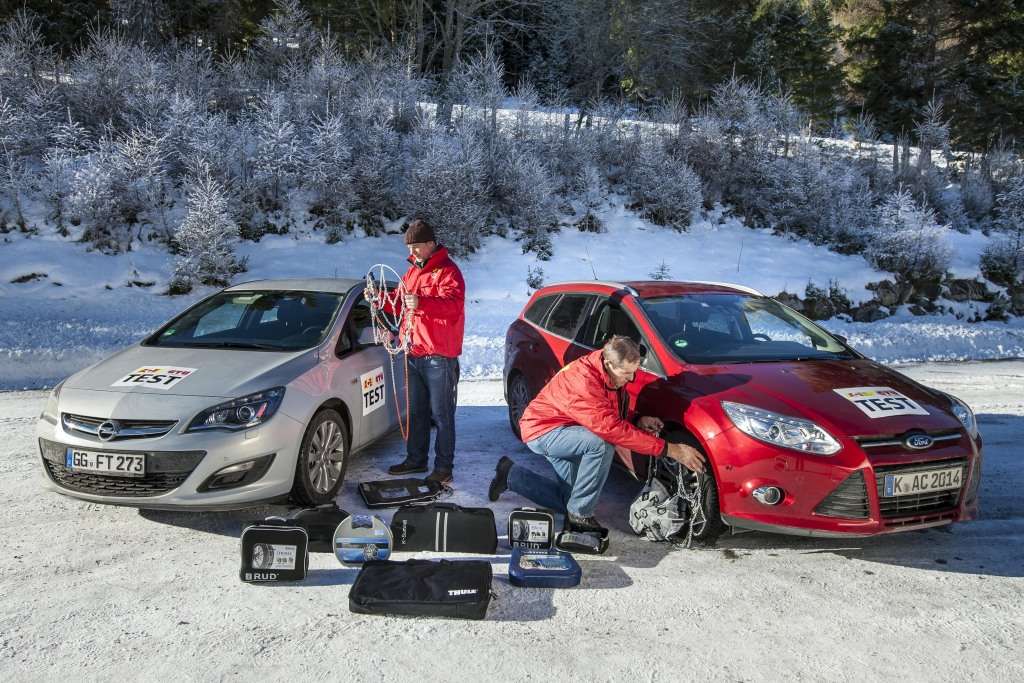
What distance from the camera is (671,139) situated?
22188 mm

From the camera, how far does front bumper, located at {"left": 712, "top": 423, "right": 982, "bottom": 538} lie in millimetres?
3891

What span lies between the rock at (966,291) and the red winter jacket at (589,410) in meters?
15.2

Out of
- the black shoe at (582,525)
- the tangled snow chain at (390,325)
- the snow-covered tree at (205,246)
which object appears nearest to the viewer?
the black shoe at (582,525)

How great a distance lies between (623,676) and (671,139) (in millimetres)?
20978

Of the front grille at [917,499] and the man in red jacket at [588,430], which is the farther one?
the man in red jacket at [588,430]

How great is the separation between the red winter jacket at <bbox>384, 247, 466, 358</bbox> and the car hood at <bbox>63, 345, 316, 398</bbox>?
0.79 meters

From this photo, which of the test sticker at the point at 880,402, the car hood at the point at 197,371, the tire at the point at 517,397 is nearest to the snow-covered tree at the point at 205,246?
the tire at the point at 517,397

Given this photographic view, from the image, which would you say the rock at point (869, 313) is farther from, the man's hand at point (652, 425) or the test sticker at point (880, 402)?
the man's hand at point (652, 425)

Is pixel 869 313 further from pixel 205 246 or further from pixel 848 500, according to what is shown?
pixel 205 246

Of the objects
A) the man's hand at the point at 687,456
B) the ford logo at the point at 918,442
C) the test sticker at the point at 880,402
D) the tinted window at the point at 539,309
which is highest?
the tinted window at the point at 539,309

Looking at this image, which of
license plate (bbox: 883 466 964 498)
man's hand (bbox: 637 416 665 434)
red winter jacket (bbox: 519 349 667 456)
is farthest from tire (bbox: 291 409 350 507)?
license plate (bbox: 883 466 964 498)

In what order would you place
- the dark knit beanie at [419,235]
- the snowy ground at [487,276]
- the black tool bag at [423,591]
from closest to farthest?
the black tool bag at [423,591] → the dark knit beanie at [419,235] → the snowy ground at [487,276]

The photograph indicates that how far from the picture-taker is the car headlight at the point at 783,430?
395 centimetres

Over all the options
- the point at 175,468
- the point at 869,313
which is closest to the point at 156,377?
the point at 175,468
